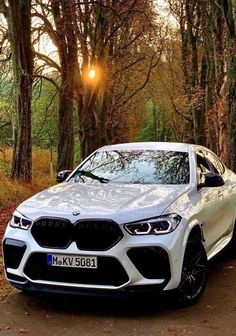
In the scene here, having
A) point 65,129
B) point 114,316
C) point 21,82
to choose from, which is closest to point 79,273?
point 114,316

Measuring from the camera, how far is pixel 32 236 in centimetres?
519

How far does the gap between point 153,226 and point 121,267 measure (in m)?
0.49

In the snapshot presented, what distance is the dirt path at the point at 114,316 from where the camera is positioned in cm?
474

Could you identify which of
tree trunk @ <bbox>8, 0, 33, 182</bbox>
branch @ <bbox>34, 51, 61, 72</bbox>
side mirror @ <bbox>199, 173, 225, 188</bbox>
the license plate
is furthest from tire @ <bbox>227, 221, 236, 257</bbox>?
branch @ <bbox>34, 51, 61, 72</bbox>

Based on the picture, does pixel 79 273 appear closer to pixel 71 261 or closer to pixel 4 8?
pixel 71 261

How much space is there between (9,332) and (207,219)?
2622mm

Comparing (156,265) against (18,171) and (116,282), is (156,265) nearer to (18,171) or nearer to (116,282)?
(116,282)

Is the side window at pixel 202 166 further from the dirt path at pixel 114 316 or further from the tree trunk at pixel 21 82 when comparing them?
the tree trunk at pixel 21 82

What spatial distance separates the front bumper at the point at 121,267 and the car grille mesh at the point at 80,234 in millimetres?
53

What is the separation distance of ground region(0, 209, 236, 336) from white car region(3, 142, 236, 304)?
25cm

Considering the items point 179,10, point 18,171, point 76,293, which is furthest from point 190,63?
point 76,293

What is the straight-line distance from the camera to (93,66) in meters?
22.1

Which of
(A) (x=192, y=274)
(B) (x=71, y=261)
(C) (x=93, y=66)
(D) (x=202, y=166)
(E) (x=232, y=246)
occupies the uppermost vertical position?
(C) (x=93, y=66)

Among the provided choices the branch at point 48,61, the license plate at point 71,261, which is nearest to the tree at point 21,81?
the branch at point 48,61
